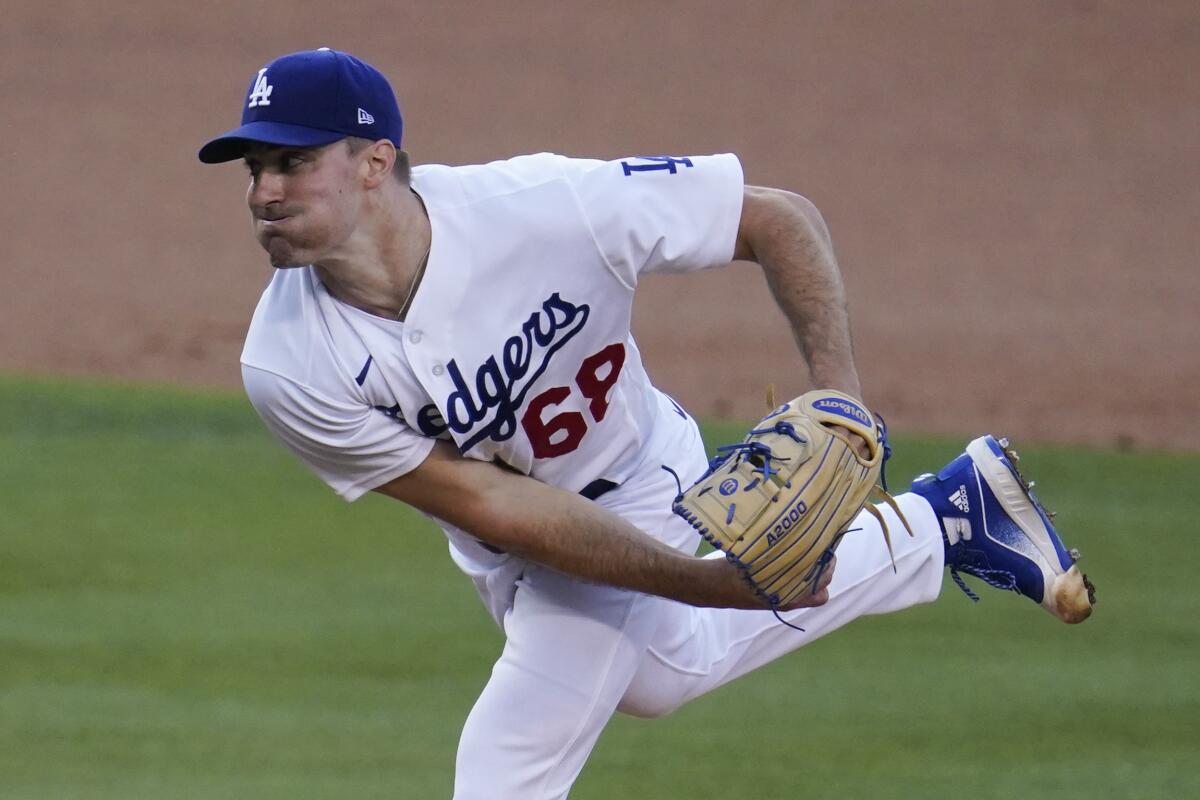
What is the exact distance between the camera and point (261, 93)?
11.6ft

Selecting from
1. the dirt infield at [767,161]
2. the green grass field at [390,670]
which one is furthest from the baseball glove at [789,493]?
the dirt infield at [767,161]

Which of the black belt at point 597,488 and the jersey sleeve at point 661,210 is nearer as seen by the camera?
the jersey sleeve at point 661,210

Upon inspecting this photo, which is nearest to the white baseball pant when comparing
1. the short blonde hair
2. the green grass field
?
the short blonde hair

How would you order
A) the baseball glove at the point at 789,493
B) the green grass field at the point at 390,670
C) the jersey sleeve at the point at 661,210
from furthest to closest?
the green grass field at the point at 390,670 → the jersey sleeve at the point at 661,210 → the baseball glove at the point at 789,493

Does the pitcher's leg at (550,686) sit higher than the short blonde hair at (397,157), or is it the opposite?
the short blonde hair at (397,157)

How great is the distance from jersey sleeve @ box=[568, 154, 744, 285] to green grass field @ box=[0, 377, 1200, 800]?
181 cm

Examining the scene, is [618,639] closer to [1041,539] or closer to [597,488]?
[597,488]

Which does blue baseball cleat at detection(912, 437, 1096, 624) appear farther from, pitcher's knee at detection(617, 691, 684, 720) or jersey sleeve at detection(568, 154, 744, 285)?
jersey sleeve at detection(568, 154, 744, 285)

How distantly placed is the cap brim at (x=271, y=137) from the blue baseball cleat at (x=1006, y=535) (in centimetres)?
177

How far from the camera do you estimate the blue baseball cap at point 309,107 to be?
349 cm

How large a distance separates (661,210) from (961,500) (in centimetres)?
113

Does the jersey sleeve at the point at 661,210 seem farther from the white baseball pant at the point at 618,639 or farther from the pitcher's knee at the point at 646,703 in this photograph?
the pitcher's knee at the point at 646,703

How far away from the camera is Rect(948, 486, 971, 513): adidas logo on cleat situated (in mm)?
4375

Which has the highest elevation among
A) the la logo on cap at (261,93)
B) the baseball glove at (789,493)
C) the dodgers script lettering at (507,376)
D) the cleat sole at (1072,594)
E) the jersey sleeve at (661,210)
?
the la logo on cap at (261,93)
